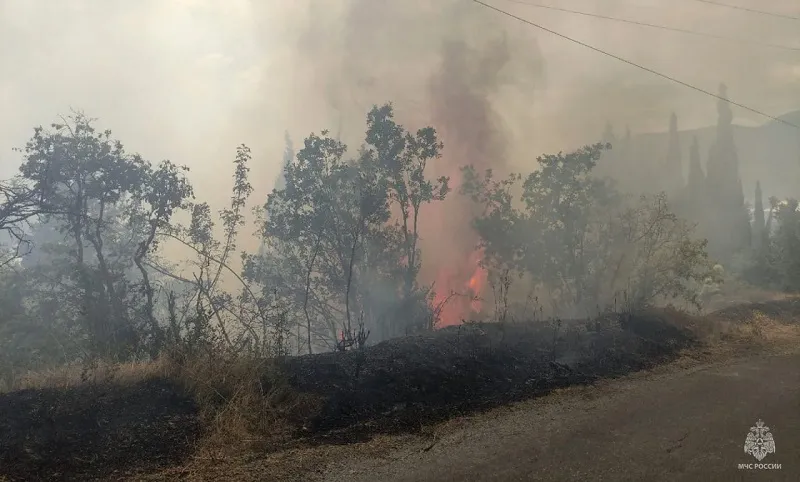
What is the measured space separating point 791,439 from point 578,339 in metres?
6.06

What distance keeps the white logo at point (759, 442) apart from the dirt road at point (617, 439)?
7 cm

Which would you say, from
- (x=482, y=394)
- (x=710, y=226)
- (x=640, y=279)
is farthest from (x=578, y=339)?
(x=710, y=226)

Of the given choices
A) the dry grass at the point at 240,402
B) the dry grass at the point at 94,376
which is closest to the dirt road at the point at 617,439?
the dry grass at the point at 240,402

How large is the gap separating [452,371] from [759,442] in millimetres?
4628

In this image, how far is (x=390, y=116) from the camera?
2245 cm

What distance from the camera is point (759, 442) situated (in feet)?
18.3

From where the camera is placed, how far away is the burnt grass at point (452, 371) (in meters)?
7.07

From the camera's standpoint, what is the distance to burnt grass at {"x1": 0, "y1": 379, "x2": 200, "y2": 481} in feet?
16.7

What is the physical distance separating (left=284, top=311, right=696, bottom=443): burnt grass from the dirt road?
72cm

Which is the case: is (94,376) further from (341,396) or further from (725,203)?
(725,203)

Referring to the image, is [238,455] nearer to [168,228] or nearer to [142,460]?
[142,460]

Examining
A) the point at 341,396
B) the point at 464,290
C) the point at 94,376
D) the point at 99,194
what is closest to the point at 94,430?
the point at 94,376

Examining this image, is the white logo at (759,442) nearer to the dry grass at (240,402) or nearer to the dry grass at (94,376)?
the dry grass at (240,402)

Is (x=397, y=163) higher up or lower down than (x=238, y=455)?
higher up
